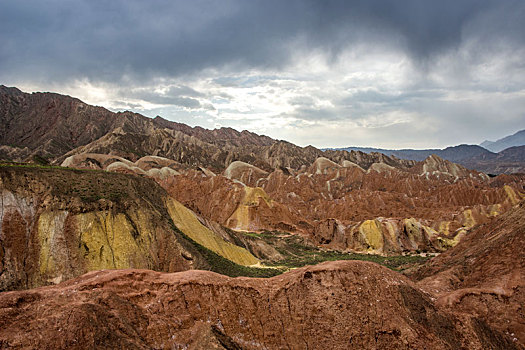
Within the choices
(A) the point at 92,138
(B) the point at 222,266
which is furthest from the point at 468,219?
(A) the point at 92,138

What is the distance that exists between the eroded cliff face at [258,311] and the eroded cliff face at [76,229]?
10727 millimetres

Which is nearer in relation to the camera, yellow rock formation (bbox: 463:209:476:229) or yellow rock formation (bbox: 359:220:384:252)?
yellow rock formation (bbox: 359:220:384:252)

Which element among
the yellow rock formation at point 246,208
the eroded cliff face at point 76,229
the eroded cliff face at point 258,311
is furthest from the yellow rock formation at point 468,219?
the eroded cliff face at point 258,311

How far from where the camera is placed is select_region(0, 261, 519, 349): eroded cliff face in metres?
10.5

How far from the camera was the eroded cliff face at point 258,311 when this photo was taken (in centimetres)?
1052

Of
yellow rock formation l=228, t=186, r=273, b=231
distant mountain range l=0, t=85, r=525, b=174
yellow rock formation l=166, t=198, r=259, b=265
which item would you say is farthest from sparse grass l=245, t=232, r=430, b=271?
distant mountain range l=0, t=85, r=525, b=174

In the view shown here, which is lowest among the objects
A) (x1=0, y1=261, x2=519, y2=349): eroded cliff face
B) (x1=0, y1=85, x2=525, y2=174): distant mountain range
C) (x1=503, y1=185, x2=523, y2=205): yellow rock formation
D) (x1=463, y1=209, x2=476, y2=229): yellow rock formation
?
(x1=463, y1=209, x2=476, y2=229): yellow rock formation

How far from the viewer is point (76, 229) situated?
72.7 ft

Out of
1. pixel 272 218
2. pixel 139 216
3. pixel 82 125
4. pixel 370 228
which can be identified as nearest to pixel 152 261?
pixel 139 216

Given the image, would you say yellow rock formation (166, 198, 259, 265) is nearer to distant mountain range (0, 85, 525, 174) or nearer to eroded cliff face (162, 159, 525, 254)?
eroded cliff face (162, 159, 525, 254)

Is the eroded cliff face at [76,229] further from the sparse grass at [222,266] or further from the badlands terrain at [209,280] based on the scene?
the sparse grass at [222,266]

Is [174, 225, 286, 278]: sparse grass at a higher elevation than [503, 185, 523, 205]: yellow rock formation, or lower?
lower

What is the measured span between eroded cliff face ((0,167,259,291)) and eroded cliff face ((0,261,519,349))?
1073 centimetres

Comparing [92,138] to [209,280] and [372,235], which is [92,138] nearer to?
[372,235]
